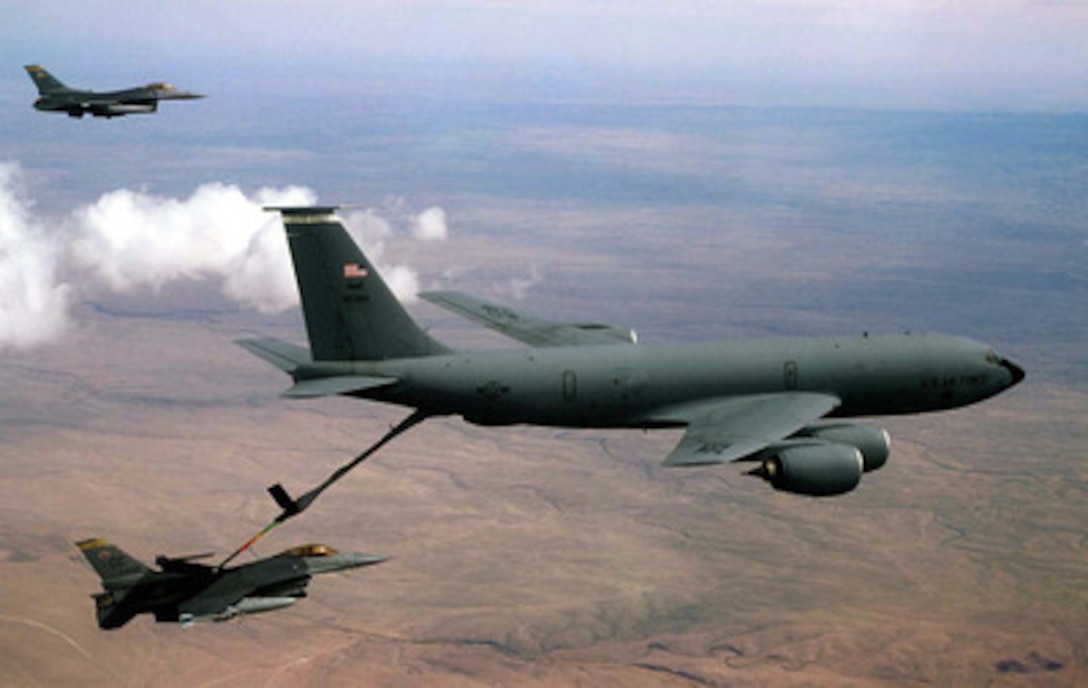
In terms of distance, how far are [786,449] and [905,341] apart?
34.7 feet

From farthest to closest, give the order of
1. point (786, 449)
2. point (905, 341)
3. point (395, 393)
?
point (905, 341), point (395, 393), point (786, 449)

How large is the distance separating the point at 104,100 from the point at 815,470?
7649cm

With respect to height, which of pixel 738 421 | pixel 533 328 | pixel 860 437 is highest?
pixel 533 328

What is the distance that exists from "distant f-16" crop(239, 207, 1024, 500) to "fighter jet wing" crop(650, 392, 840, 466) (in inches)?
3.2

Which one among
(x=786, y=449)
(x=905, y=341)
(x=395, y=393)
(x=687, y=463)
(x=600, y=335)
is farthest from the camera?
(x=600, y=335)

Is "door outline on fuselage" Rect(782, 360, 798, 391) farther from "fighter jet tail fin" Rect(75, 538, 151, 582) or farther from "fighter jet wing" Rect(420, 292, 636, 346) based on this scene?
"fighter jet tail fin" Rect(75, 538, 151, 582)

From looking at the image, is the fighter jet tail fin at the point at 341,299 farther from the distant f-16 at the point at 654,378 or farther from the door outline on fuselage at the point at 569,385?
the door outline on fuselage at the point at 569,385

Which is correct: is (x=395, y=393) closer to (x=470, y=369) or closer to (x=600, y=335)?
(x=470, y=369)

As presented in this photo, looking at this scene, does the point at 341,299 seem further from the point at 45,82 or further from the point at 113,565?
the point at 45,82

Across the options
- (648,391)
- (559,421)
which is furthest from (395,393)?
(648,391)

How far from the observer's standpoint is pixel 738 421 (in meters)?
47.8

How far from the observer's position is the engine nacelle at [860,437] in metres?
47.9

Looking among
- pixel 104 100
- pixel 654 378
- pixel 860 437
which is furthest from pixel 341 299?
pixel 104 100

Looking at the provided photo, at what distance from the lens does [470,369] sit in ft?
163
